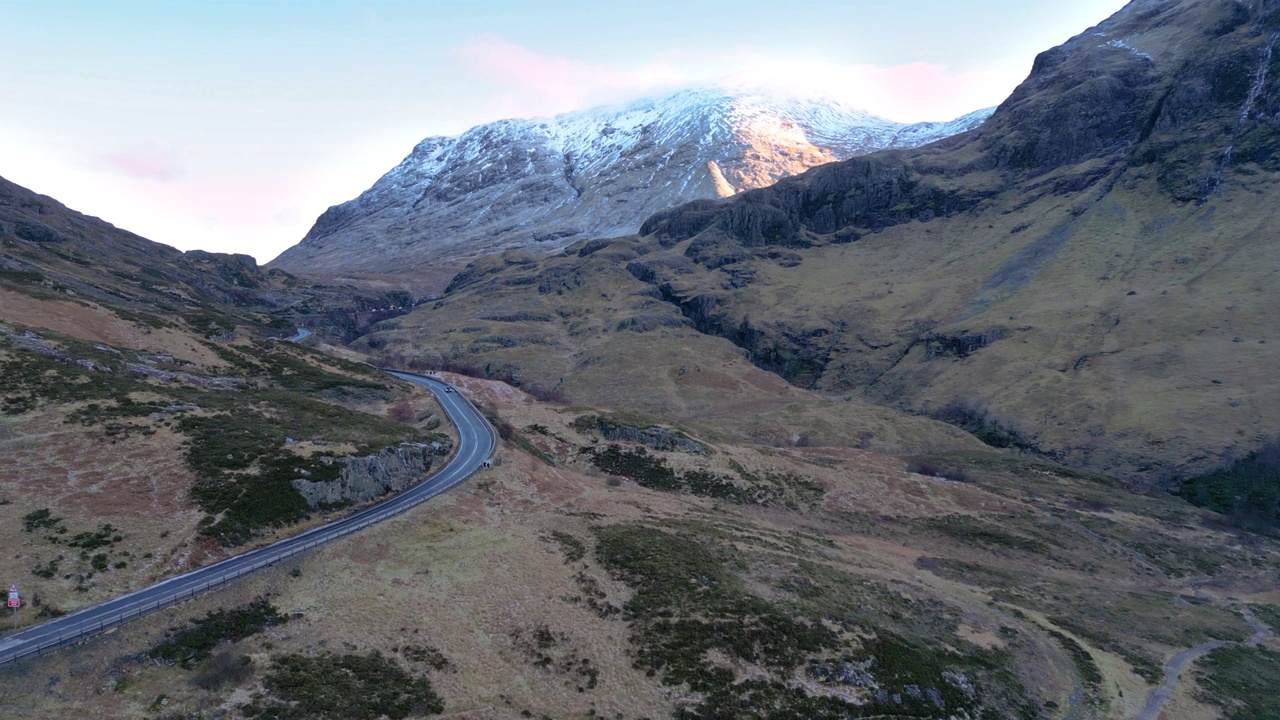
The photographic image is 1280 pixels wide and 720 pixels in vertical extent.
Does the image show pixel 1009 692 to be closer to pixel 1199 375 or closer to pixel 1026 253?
pixel 1199 375

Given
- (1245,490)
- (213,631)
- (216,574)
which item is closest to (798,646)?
(213,631)

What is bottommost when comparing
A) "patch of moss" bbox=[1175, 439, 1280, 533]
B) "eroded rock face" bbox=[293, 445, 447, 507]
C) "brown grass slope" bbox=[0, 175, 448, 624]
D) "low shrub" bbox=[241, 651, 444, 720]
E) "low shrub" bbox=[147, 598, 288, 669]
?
"patch of moss" bbox=[1175, 439, 1280, 533]

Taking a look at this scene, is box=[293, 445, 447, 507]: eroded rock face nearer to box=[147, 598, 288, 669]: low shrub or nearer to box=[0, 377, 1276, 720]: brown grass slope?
box=[0, 377, 1276, 720]: brown grass slope

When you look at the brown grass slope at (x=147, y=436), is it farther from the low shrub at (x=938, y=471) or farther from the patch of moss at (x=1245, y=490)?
the patch of moss at (x=1245, y=490)

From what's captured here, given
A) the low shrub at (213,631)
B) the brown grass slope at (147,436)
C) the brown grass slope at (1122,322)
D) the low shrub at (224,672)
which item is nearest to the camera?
the low shrub at (224,672)

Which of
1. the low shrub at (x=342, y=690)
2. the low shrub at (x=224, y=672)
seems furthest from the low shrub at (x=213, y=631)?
the low shrub at (x=342, y=690)

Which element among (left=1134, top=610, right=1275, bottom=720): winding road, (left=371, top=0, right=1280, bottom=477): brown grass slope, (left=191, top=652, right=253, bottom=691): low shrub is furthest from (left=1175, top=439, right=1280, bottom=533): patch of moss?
(left=191, top=652, right=253, bottom=691): low shrub

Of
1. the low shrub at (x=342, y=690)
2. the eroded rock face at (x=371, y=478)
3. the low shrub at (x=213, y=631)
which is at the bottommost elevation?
the low shrub at (x=342, y=690)
